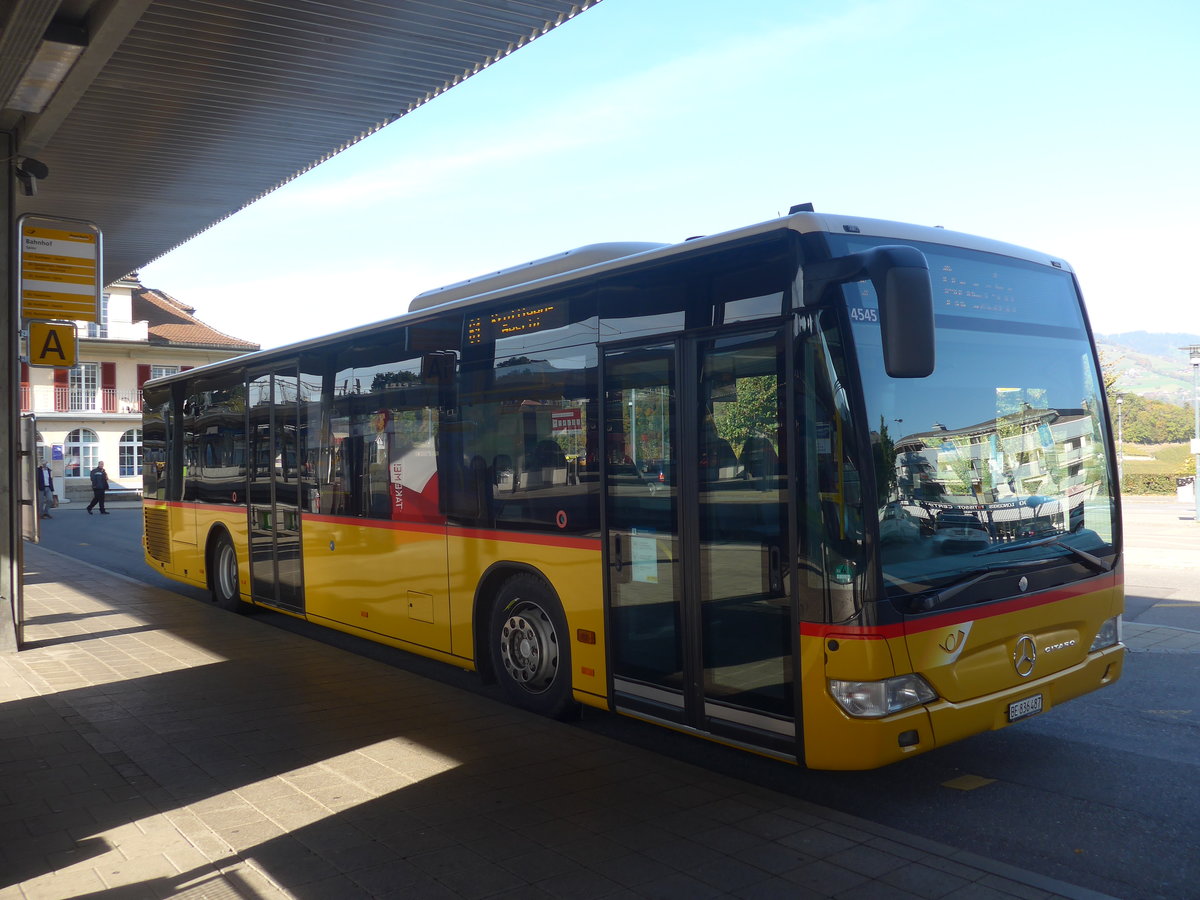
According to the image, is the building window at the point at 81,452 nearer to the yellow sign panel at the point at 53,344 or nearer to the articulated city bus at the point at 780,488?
the yellow sign panel at the point at 53,344

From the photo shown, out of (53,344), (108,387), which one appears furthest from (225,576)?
(108,387)

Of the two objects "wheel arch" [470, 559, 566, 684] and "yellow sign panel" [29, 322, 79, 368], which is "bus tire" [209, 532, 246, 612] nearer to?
"yellow sign panel" [29, 322, 79, 368]

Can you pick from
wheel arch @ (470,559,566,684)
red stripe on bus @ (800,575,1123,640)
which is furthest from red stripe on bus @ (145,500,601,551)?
red stripe on bus @ (800,575,1123,640)

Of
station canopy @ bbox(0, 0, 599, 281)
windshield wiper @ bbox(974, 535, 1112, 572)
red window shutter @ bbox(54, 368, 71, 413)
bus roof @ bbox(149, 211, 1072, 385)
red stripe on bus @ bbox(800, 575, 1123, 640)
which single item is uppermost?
red window shutter @ bbox(54, 368, 71, 413)

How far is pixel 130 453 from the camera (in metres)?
53.3

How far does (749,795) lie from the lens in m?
5.45

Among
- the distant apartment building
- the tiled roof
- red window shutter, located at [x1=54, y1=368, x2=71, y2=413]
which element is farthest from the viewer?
the tiled roof

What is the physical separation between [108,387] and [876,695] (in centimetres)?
5481

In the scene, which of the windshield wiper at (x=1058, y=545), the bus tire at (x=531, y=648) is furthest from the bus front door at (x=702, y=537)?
the windshield wiper at (x=1058, y=545)

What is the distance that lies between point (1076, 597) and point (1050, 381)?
123 centimetres

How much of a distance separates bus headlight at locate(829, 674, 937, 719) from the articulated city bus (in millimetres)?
14

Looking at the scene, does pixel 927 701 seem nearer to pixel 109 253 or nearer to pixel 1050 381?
pixel 1050 381

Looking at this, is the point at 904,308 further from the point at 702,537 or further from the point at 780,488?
the point at 702,537

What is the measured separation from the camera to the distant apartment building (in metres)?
50.5
